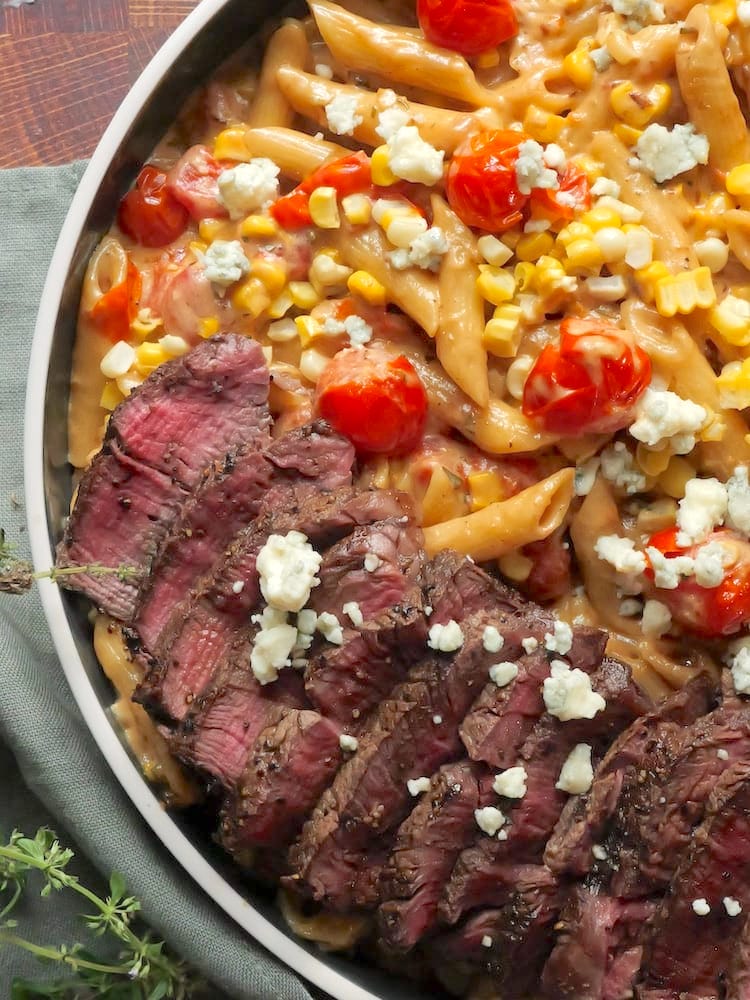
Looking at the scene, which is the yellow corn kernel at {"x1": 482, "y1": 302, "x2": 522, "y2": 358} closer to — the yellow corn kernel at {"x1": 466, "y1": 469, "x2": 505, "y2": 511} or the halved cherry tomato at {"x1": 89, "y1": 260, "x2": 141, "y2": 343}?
the yellow corn kernel at {"x1": 466, "y1": 469, "x2": 505, "y2": 511}

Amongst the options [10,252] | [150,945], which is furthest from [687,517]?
[10,252]

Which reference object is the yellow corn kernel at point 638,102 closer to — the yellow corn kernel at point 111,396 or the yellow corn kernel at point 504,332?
the yellow corn kernel at point 504,332

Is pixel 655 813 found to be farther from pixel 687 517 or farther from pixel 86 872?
pixel 86 872

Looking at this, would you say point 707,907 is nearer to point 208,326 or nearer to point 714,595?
point 714,595

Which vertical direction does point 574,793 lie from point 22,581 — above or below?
below

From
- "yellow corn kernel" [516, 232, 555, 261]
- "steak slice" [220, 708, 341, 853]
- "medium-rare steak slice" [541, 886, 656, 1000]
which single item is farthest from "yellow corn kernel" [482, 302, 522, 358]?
"medium-rare steak slice" [541, 886, 656, 1000]

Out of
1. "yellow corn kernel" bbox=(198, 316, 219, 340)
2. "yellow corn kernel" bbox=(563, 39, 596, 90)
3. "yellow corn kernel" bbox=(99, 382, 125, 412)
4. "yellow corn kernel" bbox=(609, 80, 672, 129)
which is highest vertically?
"yellow corn kernel" bbox=(563, 39, 596, 90)

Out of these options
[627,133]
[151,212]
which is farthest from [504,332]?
[151,212]
